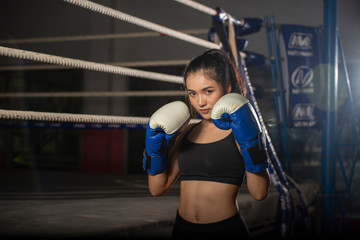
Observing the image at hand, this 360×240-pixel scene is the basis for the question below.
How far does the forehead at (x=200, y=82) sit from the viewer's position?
100 cm

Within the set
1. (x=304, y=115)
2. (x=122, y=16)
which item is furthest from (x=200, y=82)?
(x=304, y=115)

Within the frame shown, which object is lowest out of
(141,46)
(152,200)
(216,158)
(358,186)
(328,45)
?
(358,186)

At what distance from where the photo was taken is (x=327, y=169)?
8.45ft

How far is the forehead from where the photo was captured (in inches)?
39.3

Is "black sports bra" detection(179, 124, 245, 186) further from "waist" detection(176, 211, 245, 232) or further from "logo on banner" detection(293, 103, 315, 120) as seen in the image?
"logo on banner" detection(293, 103, 315, 120)

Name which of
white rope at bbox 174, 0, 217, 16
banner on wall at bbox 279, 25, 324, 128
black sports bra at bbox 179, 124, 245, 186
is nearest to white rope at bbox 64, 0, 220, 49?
white rope at bbox 174, 0, 217, 16

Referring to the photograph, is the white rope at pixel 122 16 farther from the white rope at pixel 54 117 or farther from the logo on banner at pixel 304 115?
the logo on banner at pixel 304 115

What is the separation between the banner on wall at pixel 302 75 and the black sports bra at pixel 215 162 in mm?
1975

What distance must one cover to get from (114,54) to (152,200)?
365 centimetres

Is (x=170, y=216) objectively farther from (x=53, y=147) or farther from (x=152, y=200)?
(x=53, y=147)

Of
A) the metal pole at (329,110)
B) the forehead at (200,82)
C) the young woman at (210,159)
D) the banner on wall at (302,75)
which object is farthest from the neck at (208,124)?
the banner on wall at (302,75)

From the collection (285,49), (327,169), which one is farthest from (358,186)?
(285,49)

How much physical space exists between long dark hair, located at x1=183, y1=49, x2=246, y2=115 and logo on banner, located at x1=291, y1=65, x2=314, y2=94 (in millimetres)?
1923

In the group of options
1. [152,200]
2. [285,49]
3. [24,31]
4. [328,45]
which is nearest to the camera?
[152,200]
